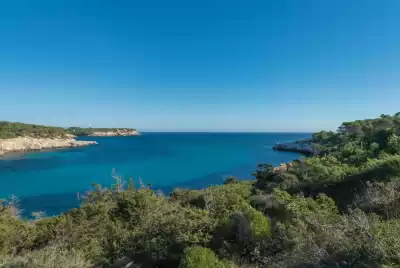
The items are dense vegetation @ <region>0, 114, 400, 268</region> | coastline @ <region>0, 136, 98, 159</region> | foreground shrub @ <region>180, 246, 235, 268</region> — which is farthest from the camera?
coastline @ <region>0, 136, 98, 159</region>

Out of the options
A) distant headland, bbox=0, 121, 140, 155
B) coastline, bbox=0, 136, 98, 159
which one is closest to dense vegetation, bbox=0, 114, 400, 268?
coastline, bbox=0, 136, 98, 159

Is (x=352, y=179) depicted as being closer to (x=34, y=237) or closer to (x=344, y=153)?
(x=344, y=153)

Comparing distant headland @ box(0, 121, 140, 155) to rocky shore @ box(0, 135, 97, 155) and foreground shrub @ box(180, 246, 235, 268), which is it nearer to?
rocky shore @ box(0, 135, 97, 155)

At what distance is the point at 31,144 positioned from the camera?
76312mm

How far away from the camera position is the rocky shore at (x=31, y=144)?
69375mm

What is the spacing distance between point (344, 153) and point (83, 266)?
22858 mm

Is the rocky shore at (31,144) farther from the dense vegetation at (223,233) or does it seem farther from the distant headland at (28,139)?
the dense vegetation at (223,233)

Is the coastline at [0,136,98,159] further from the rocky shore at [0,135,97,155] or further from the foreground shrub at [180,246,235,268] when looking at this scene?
the foreground shrub at [180,246,235,268]

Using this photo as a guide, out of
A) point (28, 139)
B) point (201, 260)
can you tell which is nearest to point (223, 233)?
point (201, 260)

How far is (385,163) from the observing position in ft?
38.5

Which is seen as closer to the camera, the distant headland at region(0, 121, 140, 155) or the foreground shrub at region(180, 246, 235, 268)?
the foreground shrub at region(180, 246, 235, 268)

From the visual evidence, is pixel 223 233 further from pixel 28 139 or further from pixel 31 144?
pixel 28 139

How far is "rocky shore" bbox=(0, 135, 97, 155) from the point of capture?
69.4 meters

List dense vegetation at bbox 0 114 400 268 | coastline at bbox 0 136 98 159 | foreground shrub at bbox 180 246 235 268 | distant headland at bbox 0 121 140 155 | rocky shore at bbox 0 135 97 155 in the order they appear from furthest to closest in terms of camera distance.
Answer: distant headland at bbox 0 121 140 155
rocky shore at bbox 0 135 97 155
coastline at bbox 0 136 98 159
foreground shrub at bbox 180 246 235 268
dense vegetation at bbox 0 114 400 268
